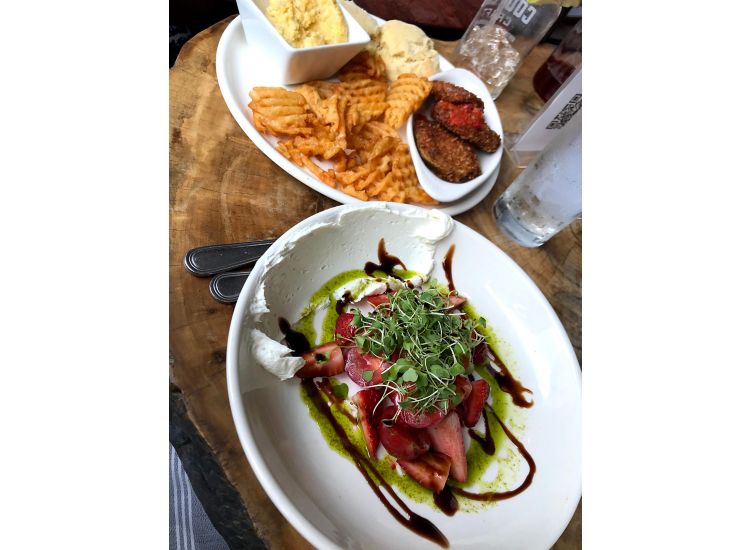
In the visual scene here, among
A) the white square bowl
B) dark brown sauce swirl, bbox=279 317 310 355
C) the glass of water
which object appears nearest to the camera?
dark brown sauce swirl, bbox=279 317 310 355

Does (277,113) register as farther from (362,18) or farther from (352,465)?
(352,465)

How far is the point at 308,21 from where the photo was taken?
1.51m

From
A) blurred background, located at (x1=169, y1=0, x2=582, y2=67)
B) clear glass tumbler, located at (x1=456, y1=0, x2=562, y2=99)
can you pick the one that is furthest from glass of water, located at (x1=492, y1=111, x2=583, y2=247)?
blurred background, located at (x1=169, y1=0, x2=582, y2=67)

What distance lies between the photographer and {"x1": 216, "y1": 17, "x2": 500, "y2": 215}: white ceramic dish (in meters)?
1.39

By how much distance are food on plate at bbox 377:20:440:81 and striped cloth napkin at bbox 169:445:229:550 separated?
4.90 feet

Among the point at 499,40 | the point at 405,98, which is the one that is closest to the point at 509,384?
the point at 405,98

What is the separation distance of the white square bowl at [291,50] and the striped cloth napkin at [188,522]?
124 cm

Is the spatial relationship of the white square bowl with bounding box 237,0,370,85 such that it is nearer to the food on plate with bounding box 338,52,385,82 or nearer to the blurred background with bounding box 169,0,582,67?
the food on plate with bounding box 338,52,385,82

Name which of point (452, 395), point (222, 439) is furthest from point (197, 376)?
point (452, 395)

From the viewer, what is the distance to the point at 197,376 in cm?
107

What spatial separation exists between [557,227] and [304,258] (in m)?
0.80

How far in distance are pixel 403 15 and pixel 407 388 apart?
5.90 feet

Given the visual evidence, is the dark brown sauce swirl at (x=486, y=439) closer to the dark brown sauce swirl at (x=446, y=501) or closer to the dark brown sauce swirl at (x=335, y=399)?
the dark brown sauce swirl at (x=446, y=501)

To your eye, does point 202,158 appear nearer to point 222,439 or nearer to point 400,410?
point 222,439
